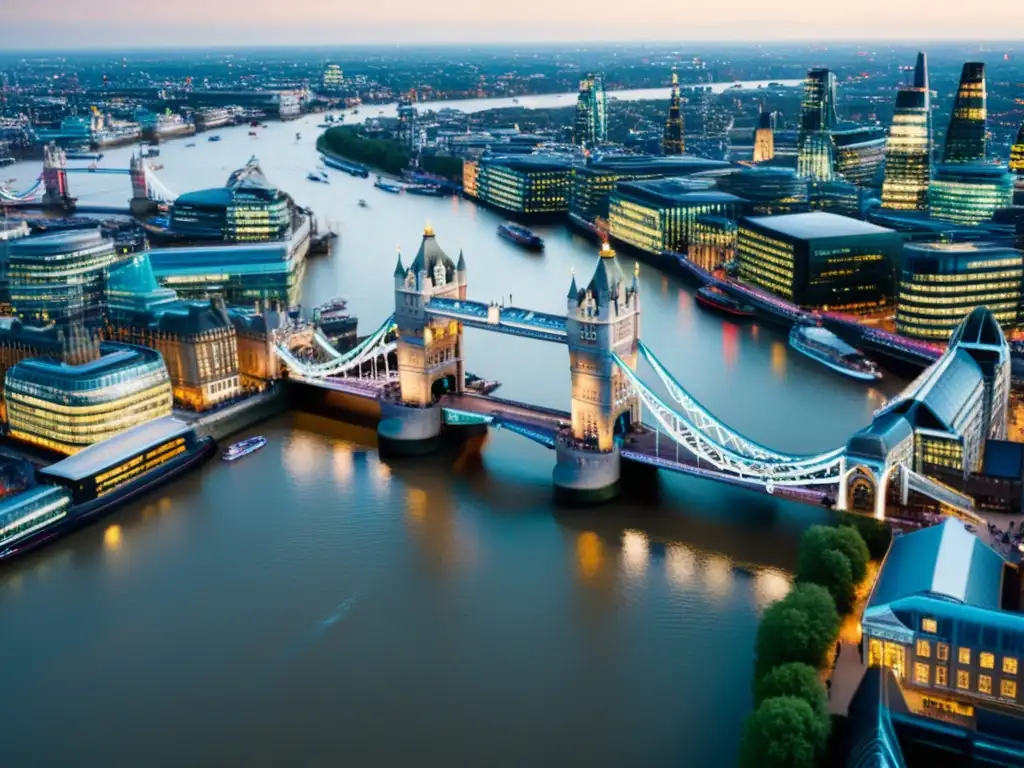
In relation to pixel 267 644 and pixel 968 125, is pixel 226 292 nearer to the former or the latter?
pixel 267 644

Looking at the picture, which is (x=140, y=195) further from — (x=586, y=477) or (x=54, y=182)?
(x=586, y=477)

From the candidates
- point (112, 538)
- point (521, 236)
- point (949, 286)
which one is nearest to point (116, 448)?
point (112, 538)

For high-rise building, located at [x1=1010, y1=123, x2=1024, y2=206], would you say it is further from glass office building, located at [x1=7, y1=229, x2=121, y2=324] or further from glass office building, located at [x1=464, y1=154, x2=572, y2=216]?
glass office building, located at [x1=7, y1=229, x2=121, y2=324]

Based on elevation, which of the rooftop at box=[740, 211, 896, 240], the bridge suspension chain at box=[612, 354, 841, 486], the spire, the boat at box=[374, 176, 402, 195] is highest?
the spire

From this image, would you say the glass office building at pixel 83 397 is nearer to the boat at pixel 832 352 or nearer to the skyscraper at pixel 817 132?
the boat at pixel 832 352

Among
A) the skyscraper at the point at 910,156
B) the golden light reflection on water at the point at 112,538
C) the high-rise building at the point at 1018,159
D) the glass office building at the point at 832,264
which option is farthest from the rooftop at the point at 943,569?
the high-rise building at the point at 1018,159

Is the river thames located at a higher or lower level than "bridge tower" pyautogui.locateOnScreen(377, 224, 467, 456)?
lower

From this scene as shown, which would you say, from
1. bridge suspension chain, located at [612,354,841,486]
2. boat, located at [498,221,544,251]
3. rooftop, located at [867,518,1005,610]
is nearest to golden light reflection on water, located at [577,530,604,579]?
bridge suspension chain, located at [612,354,841,486]

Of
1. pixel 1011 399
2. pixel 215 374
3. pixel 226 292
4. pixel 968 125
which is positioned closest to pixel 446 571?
pixel 215 374
